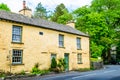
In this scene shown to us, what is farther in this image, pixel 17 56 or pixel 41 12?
pixel 41 12

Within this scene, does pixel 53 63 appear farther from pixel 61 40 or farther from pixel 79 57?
pixel 79 57

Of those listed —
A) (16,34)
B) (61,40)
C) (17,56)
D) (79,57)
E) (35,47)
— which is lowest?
(79,57)

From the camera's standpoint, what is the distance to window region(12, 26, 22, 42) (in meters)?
23.6

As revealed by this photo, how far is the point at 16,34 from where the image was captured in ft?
78.3

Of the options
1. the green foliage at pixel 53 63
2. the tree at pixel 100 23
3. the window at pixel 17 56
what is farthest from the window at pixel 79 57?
the tree at pixel 100 23

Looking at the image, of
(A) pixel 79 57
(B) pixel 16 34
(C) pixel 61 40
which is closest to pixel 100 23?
(A) pixel 79 57

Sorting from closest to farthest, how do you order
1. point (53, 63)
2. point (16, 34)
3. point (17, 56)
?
point (17, 56), point (16, 34), point (53, 63)

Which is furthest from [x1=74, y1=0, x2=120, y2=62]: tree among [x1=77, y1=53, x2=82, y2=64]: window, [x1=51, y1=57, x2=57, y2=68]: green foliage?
[x1=51, y1=57, x2=57, y2=68]: green foliage

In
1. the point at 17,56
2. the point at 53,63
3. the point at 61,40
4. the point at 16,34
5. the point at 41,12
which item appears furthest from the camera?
the point at 41,12

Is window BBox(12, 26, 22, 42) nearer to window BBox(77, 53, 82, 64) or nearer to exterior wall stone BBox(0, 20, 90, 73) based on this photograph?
exterior wall stone BBox(0, 20, 90, 73)

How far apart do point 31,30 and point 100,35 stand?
27.8 m

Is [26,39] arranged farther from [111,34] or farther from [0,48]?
[111,34]

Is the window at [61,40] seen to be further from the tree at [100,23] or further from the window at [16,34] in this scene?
the tree at [100,23]

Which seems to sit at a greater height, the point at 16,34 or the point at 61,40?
the point at 16,34
